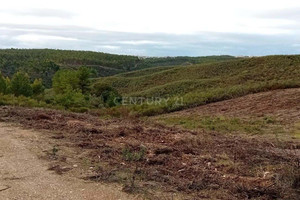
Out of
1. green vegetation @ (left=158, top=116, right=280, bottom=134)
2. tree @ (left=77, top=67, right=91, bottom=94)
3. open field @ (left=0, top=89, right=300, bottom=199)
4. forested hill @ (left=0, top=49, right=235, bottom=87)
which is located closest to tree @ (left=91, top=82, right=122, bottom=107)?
tree @ (left=77, top=67, right=91, bottom=94)

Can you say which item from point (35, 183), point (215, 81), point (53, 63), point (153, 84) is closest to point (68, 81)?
point (215, 81)

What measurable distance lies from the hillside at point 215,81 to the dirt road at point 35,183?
1630cm

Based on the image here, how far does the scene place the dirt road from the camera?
5328 mm

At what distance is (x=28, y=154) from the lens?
7598 millimetres

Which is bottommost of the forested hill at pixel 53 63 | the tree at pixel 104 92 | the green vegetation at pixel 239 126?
the tree at pixel 104 92

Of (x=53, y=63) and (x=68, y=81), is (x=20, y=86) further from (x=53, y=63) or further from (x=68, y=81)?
(x=53, y=63)

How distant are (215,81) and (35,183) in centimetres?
3758

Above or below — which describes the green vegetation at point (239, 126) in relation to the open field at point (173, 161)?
below

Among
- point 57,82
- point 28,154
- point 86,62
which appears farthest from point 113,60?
point 28,154

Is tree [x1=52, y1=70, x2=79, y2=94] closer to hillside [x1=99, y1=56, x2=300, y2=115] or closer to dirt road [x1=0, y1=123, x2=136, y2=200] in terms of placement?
hillside [x1=99, y1=56, x2=300, y2=115]

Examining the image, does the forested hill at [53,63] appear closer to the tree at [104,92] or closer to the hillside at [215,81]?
the hillside at [215,81]

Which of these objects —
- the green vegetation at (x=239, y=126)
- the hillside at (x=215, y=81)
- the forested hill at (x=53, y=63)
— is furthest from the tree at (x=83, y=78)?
the green vegetation at (x=239, y=126)

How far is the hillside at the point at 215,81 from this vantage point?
2508 cm

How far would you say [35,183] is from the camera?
5.82 m
